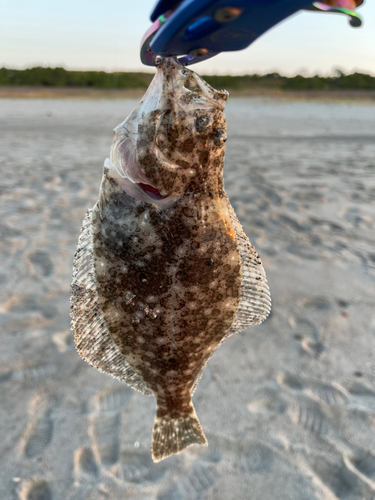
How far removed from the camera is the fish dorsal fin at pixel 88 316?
1684 mm

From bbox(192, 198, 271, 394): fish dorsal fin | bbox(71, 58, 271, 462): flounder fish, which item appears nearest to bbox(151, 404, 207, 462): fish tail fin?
bbox(71, 58, 271, 462): flounder fish

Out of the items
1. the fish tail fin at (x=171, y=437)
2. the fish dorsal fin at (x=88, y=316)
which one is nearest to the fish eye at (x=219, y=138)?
the fish dorsal fin at (x=88, y=316)

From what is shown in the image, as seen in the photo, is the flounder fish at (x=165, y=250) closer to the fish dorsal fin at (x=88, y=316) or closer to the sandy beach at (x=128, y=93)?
the fish dorsal fin at (x=88, y=316)

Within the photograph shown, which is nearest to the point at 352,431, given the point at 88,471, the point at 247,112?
the point at 88,471

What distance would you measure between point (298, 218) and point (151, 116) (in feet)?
17.8

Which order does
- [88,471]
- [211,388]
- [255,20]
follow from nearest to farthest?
1. [255,20]
2. [88,471]
3. [211,388]

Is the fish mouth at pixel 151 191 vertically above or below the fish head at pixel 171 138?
below

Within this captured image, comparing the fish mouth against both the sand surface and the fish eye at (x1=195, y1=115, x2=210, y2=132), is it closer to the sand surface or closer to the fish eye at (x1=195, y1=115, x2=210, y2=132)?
the fish eye at (x1=195, y1=115, x2=210, y2=132)

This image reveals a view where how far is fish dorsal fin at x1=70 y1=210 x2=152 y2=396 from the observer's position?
1684mm

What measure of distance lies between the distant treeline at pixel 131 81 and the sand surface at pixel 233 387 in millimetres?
28219

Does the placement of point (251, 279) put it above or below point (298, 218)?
above

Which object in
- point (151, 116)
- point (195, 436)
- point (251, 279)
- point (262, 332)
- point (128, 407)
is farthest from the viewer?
point (262, 332)

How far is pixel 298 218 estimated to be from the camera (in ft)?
20.8

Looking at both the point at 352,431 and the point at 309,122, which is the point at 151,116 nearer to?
the point at 352,431
